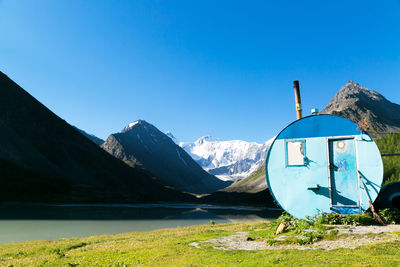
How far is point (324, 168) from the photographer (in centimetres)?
1800

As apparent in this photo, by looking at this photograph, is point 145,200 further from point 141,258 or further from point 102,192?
point 141,258

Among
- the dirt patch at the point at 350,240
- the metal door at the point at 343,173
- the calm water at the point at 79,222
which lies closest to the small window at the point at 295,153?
the metal door at the point at 343,173

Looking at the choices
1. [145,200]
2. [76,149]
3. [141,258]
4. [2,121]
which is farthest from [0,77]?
[141,258]

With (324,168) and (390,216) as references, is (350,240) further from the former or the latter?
(324,168)

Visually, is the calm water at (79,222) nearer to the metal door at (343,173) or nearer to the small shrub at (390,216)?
the metal door at (343,173)

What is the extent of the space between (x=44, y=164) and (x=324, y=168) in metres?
173

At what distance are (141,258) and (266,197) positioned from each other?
193 m

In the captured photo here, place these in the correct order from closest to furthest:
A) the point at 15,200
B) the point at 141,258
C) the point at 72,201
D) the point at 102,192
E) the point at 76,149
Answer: the point at 141,258 < the point at 15,200 < the point at 72,201 < the point at 102,192 < the point at 76,149

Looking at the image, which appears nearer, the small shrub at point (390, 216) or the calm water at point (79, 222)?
the small shrub at point (390, 216)

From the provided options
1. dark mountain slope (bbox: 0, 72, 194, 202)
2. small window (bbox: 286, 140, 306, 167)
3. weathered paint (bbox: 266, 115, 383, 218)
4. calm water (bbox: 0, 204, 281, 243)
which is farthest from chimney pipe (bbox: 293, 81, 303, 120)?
dark mountain slope (bbox: 0, 72, 194, 202)

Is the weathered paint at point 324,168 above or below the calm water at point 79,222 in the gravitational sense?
above

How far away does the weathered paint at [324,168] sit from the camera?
669 inches

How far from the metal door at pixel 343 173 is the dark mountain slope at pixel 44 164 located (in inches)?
5344

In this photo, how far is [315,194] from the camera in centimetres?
1798
